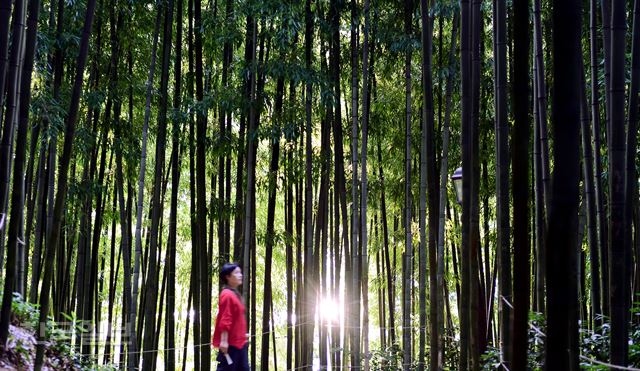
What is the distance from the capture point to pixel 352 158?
631cm

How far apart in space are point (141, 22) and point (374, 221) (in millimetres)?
4146

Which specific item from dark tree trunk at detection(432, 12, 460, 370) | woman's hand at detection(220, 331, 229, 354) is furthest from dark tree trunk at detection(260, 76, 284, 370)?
woman's hand at detection(220, 331, 229, 354)

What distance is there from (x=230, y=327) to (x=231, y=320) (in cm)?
4

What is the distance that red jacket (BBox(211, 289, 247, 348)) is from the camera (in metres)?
3.79

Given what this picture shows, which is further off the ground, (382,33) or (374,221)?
(382,33)

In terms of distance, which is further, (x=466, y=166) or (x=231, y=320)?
(x=231, y=320)

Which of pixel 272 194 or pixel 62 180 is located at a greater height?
pixel 272 194

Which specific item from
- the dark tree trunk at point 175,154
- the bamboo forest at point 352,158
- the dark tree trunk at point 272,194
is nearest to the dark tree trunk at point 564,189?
the bamboo forest at point 352,158

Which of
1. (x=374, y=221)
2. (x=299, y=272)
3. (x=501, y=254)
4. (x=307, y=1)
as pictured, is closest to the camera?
(x=501, y=254)

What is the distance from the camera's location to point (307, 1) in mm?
6199

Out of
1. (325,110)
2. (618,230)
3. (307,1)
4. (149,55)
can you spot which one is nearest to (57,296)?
(149,55)

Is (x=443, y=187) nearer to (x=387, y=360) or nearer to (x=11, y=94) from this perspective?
(x=387, y=360)

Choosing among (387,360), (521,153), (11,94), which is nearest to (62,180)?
(11,94)

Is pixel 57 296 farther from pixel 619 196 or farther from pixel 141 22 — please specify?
pixel 619 196
